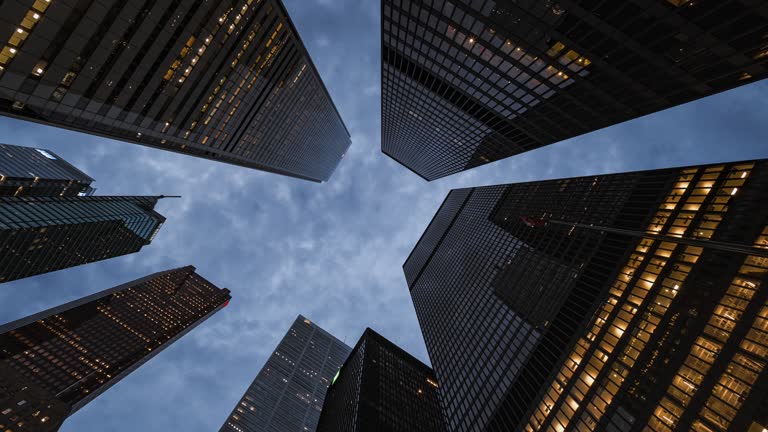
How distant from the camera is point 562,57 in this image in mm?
42688

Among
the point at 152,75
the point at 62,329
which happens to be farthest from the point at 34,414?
the point at 152,75

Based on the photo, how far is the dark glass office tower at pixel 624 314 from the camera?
3662 centimetres

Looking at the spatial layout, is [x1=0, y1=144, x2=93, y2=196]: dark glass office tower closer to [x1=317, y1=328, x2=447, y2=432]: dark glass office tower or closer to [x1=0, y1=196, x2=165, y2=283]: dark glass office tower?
[x1=0, y1=196, x2=165, y2=283]: dark glass office tower

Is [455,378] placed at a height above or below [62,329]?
above

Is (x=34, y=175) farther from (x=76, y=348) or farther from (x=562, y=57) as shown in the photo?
(x=562, y=57)

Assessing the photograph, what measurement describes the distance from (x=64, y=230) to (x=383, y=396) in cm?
12727

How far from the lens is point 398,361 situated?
5399 inches

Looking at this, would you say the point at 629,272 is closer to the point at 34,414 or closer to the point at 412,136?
the point at 412,136

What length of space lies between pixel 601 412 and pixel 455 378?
145 ft

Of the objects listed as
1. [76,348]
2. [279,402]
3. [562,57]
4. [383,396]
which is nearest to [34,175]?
[76,348]

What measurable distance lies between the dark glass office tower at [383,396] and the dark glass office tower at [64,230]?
111032 millimetres

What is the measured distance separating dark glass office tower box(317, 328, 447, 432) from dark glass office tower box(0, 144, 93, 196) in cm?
12895

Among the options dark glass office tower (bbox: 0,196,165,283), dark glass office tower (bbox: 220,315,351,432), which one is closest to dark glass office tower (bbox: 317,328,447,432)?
dark glass office tower (bbox: 220,315,351,432)

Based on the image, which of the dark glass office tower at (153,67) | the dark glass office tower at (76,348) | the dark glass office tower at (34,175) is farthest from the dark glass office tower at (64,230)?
the dark glass office tower at (153,67)
